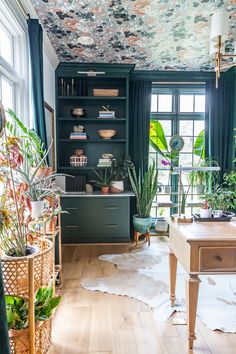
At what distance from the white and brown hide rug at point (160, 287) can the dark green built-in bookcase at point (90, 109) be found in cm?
167

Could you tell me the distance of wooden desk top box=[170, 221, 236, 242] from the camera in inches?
67.5

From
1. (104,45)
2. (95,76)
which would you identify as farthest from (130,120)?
(104,45)

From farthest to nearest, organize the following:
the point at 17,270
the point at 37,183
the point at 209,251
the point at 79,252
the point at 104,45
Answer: the point at 79,252
the point at 104,45
the point at 37,183
the point at 209,251
the point at 17,270

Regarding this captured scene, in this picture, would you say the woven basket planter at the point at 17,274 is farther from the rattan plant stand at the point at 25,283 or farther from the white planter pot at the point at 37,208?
the white planter pot at the point at 37,208

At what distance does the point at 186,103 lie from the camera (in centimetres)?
464

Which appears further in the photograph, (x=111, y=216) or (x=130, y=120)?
(x=130, y=120)

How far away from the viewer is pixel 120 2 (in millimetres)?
2559

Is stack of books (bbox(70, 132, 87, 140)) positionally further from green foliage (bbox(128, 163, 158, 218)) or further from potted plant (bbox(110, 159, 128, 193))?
green foliage (bbox(128, 163, 158, 218))

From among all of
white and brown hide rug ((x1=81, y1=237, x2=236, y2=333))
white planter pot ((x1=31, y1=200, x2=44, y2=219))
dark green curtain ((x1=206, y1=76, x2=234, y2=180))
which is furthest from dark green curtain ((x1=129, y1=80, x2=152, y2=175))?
white planter pot ((x1=31, y1=200, x2=44, y2=219))

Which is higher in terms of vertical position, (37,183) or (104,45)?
(104,45)

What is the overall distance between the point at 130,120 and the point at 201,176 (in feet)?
4.70

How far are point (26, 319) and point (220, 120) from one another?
3.98 m

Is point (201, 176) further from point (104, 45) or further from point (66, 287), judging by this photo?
point (66, 287)

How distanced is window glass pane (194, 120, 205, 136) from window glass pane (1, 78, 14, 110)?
3.11 meters
